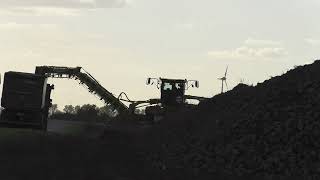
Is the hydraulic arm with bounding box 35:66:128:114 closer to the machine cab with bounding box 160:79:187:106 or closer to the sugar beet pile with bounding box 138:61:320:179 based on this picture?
the machine cab with bounding box 160:79:187:106

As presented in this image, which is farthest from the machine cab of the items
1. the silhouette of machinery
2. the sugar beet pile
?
the sugar beet pile

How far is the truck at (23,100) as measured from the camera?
38406 mm

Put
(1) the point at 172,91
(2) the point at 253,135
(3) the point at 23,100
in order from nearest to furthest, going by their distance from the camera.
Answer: (2) the point at 253,135 < (3) the point at 23,100 < (1) the point at 172,91

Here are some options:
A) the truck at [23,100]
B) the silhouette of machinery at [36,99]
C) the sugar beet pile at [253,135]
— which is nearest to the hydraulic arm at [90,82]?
the silhouette of machinery at [36,99]

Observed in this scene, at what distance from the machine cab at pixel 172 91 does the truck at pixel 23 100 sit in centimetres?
1023

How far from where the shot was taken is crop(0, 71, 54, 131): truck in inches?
1512

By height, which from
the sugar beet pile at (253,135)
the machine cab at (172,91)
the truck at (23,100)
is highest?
the machine cab at (172,91)

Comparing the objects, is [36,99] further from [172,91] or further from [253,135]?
[253,135]

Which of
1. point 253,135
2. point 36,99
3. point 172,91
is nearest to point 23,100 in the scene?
point 36,99

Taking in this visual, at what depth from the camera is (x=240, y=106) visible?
2625 cm

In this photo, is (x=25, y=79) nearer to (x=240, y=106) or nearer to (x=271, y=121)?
(x=240, y=106)

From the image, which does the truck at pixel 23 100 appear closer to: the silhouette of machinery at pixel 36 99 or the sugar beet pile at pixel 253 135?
the silhouette of machinery at pixel 36 99

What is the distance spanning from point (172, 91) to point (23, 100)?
39.2 ft

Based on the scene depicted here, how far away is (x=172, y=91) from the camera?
45750mm
